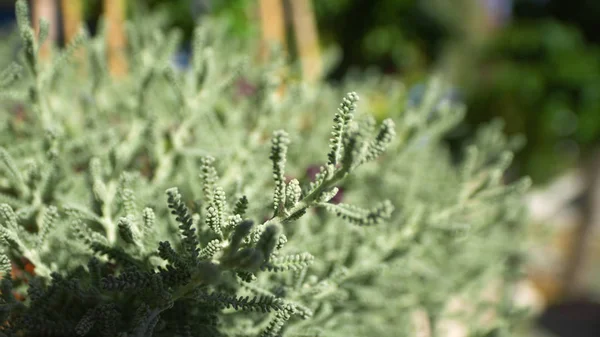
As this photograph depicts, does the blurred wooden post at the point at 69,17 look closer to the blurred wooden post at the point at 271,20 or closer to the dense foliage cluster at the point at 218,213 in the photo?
the dense foliage cluster at the point at 218,213

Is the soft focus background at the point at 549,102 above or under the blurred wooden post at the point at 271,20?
above

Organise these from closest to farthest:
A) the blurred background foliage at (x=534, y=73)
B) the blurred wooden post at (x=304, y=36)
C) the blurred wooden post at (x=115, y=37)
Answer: the blurred wooden post at (x=115, y=37) → the blurred wooden post at (x=304, y=36) → the blurred background foliage at (x=534, y=73)

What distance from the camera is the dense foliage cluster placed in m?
0.42

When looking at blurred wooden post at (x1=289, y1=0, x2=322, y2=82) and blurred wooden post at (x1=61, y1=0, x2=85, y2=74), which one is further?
blurred wooden post at (x1=289, y1=0, x2=322, y2=82)

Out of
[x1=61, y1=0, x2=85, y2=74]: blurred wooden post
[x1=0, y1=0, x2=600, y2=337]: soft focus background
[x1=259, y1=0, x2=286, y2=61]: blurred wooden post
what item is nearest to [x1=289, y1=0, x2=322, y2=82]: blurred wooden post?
[x1=259, y1=0, x2=286, y2=61]: blurred wooden post

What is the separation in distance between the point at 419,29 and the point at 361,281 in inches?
283

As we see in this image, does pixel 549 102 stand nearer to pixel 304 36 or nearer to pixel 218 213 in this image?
pixel 304 36

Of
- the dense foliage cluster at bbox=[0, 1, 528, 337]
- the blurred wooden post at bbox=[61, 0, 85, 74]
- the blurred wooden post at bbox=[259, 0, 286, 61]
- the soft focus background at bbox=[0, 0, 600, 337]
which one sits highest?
the soft focus background at bbox=[0, 0, 600, 337]

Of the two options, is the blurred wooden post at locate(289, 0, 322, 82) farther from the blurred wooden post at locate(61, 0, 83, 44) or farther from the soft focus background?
the soft focus background

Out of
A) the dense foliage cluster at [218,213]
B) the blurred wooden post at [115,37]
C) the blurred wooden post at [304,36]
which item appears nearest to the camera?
the dense foliage cluster at [218,213]

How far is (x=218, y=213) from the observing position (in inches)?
15.9

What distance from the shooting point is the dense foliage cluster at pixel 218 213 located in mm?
417

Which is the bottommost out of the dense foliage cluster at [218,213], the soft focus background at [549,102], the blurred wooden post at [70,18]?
the dense foliage cluster at [218,213]

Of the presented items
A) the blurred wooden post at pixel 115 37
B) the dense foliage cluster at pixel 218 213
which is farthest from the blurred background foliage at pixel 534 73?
the dense foliage cluster at pixel 218 213
